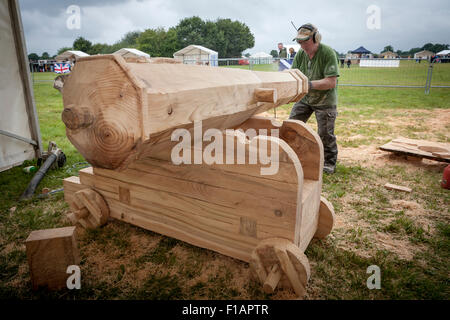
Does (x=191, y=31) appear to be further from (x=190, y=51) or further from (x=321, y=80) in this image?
(x=321, y=80)

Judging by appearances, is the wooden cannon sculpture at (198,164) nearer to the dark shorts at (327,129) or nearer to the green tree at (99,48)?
the dark shorts at (327,129)

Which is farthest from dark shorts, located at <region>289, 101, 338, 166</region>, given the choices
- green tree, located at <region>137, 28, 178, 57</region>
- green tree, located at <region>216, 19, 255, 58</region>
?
green tree, located at <region>216, 19, 255, 58</region>

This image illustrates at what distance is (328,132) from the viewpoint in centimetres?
Result: 359

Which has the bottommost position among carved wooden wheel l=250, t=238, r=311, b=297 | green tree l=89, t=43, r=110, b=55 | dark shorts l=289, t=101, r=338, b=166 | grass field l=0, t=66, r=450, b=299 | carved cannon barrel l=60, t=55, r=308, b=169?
grass field l=0, t=66, r=450, b=299

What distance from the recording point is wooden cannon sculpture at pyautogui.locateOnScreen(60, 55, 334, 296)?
3.61ft

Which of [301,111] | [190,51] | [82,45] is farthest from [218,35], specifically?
[301,111]

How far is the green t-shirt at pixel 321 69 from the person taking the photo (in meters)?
3.35

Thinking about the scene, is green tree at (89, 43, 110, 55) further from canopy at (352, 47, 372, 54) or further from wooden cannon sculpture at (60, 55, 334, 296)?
wooden cannon sculpture at (60, 55, 334, 296)

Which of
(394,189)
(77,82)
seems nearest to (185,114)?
(77,82)

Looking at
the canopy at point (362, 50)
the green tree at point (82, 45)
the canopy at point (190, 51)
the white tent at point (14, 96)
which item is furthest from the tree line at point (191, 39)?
the white tent at point (14, 96)

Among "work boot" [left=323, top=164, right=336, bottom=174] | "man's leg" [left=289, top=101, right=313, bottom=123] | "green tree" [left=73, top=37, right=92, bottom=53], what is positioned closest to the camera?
"work boot" [left=323, top=164, right=336, bottom=174]

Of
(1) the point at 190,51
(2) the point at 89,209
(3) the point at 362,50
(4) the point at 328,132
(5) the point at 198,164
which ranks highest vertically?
(1) the point at 190,51

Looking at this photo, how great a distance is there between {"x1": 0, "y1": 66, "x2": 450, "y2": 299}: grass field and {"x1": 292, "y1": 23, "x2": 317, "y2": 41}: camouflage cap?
1.65 m

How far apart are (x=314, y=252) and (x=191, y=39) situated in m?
56.0
